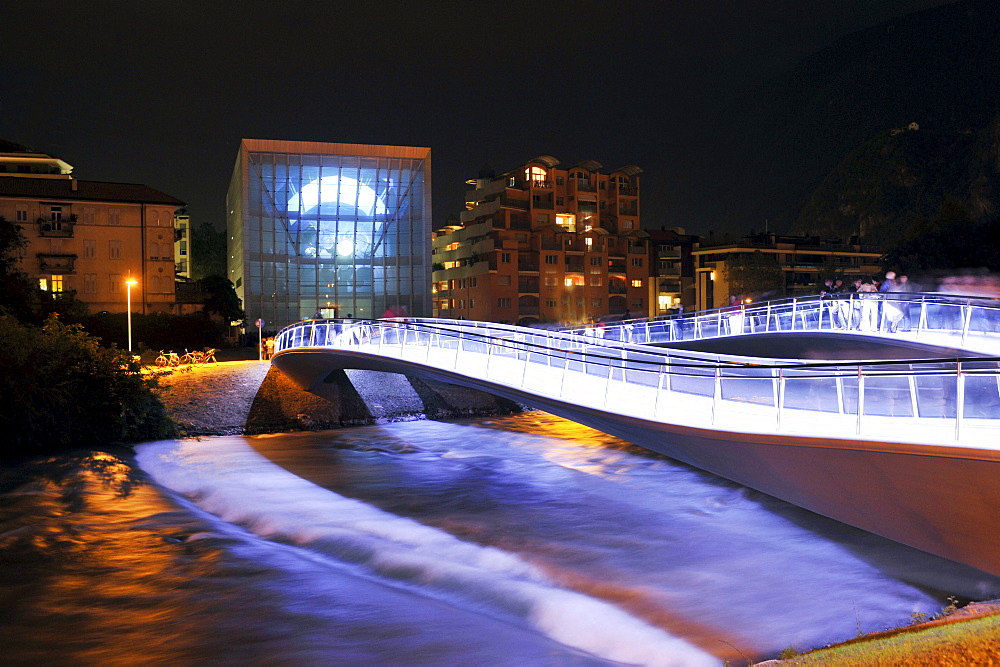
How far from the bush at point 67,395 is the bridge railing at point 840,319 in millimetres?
15197

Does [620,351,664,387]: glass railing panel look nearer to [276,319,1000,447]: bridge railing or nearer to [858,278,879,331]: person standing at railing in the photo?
[276,319,1000,447]: bridge railing

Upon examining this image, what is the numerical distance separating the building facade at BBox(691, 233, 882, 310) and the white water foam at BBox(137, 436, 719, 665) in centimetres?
6162

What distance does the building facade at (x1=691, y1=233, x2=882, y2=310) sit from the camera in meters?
79.9

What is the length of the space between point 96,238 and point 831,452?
5357cm

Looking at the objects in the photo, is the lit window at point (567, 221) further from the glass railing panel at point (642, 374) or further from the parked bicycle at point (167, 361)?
the glass railing panel at point (642, 374)

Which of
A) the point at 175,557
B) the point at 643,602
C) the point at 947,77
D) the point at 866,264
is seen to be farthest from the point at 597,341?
the point at 947,77

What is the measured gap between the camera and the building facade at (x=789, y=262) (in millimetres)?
79875

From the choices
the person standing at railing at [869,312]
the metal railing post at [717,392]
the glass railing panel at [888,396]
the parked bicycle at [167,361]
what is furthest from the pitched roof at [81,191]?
the glass railing panel at [888,396]

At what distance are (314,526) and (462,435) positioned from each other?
1112 cm

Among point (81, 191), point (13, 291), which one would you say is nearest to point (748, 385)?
point (13, 291)

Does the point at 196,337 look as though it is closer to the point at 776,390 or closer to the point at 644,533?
the point at 644,533

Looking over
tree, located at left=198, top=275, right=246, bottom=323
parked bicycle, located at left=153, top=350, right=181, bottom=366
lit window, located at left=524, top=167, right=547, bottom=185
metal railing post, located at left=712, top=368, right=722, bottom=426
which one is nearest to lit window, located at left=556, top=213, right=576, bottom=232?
lit window, located at left=524, top=167, right=547, bottom=185

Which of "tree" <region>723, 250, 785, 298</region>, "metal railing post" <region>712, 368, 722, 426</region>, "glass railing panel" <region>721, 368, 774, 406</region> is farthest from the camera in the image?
"tree" <region>723, 250, 785, 298</region>

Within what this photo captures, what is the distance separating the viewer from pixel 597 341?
2075 cm
